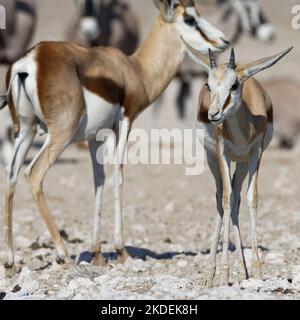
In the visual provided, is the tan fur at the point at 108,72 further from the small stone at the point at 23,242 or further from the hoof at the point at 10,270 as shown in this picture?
the small stone at the point at 23,242

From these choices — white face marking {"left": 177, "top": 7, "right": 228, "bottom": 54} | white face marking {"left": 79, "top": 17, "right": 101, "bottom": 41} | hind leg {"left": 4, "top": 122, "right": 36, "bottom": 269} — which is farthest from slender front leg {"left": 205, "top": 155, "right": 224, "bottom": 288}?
white face marking {"left": 79, "top": 17, "right": 101, "bottom": 41}

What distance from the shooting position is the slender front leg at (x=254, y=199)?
704cm

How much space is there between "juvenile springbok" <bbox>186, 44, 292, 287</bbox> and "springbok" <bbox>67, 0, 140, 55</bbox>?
31.7 ft

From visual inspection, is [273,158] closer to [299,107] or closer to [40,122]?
[299,107]

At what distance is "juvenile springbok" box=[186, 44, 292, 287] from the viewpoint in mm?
6641

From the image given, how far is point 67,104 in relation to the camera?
7805 mm

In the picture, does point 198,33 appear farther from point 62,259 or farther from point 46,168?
point 62,259

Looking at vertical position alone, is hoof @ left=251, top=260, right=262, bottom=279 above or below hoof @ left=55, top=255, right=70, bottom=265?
above

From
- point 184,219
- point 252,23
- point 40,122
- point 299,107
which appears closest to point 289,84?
point 299,107

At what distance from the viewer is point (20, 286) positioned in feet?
22.4

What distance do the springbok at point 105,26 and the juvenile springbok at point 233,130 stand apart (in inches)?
381

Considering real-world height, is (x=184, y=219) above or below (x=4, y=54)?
below

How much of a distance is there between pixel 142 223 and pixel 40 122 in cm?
241

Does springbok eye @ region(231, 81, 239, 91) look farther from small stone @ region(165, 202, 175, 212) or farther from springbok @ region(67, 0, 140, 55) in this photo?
springbok @ region(67, 0, 140, 55)
